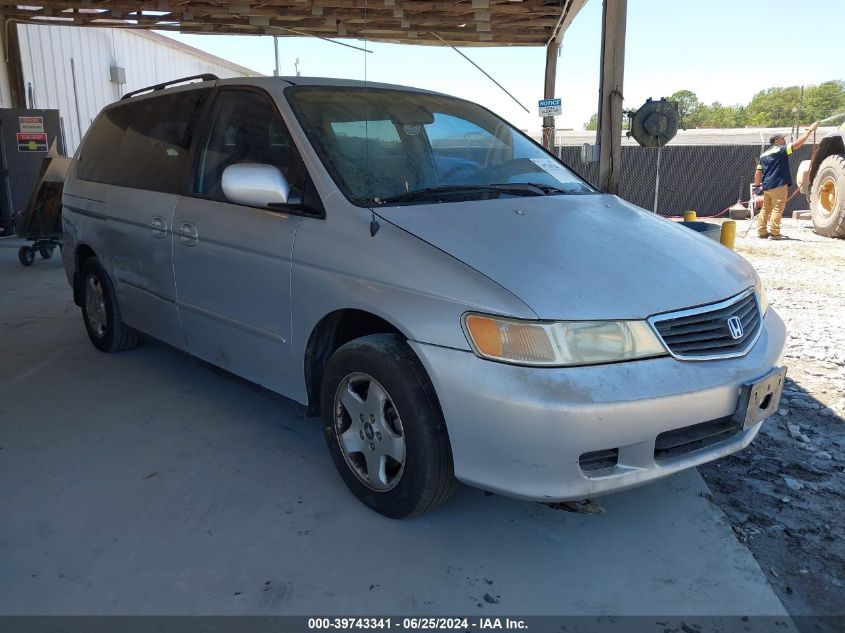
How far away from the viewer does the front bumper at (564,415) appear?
2.17 m

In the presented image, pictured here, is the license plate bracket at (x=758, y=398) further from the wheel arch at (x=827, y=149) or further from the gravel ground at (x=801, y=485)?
the wheel arch at (x=827, y=149)

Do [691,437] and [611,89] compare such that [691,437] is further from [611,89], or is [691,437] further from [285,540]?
[611,89]

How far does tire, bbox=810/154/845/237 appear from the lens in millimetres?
10930

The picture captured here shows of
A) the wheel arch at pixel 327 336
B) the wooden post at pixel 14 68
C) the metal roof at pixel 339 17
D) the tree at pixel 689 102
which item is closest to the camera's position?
the wheel arch at pixel 327 336

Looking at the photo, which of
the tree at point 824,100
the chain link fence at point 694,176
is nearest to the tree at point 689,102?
the tree at point 824,100

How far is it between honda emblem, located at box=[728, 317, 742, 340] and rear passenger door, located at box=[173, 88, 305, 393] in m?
1.76

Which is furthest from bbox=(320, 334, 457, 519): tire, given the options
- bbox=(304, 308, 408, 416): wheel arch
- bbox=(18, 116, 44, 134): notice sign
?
bbox=(18, 116, 44, 134): notice sign

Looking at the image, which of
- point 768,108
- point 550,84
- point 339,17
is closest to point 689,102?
point 768,108

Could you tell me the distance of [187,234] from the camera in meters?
3.54

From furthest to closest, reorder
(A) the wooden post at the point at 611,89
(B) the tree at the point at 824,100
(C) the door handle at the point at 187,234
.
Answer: (B) the tree at the point at 824,100
(A) the wooden post at the point at 611,89
(C) the door handle at the point at 187,234

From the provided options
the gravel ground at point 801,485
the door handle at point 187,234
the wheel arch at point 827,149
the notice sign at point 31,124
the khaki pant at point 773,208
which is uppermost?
the notice sign at point 31,124

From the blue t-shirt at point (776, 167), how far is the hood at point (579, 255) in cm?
947

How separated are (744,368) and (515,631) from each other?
1230 millimetres

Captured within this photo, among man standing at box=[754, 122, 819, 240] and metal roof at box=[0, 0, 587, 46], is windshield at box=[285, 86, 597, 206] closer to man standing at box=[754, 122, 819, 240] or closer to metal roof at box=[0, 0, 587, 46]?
metal roof at box=[0, 0, 587, 46]
